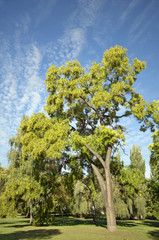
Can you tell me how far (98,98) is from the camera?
12.3m

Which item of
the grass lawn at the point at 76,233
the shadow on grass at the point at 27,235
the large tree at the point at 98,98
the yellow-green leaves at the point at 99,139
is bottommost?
the grass lawn at the point at 76,233

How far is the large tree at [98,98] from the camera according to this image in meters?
12.2

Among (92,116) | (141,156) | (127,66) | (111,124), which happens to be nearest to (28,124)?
(92,116)

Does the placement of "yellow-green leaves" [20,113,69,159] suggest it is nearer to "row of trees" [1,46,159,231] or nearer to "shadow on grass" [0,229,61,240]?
"row of trees" [1,46,159,231]

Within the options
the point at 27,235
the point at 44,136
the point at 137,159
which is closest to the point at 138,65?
the point at 44,136

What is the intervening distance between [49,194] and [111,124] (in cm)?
759

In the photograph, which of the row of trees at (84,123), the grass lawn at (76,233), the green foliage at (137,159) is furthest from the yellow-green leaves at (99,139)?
the green foliage at (137,159)

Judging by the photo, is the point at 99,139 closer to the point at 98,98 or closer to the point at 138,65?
the point at 98,98

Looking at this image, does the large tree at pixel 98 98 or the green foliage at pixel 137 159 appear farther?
the green foliage at pixel 137 159

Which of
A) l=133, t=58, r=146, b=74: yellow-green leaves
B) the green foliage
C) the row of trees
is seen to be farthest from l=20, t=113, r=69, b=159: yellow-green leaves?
the green foliage

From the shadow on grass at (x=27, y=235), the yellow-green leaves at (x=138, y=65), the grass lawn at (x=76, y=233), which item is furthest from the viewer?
the yellow-green leaves at (x=138, y=65)

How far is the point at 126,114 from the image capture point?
45.4 feet

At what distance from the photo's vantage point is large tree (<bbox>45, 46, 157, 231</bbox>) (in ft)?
40.0

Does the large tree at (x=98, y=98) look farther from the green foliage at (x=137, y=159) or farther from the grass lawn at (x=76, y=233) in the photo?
the green foliage at (x=137, y=159)
